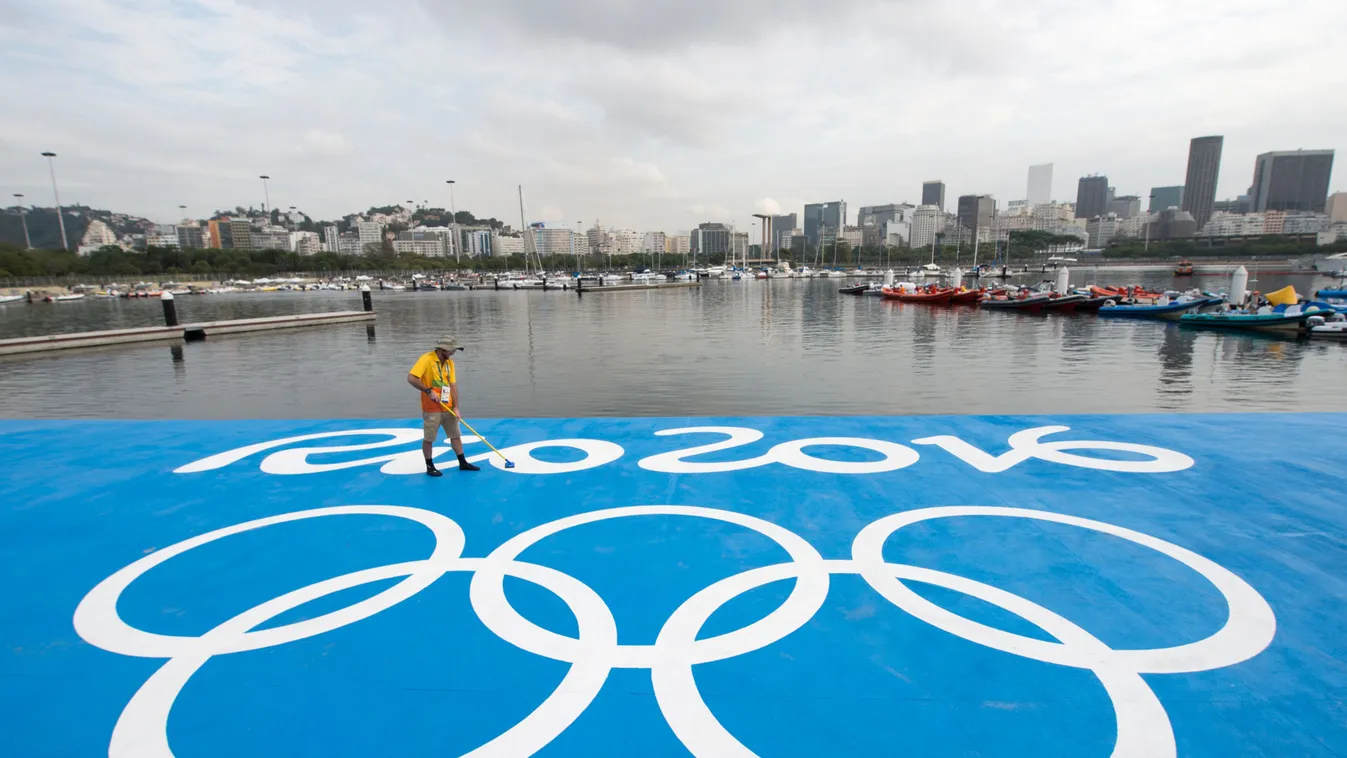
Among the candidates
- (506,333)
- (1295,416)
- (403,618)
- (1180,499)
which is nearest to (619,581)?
(403,618)

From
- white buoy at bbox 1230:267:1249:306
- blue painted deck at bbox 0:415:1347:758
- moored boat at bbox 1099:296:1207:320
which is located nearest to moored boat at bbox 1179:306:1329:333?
white buoy at bbox 1230:267:1249:306

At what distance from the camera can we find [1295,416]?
9688mm

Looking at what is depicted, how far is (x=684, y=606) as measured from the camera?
4.50 metres

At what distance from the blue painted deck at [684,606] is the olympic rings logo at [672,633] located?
0.07 ft

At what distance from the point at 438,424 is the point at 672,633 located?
4.22 m

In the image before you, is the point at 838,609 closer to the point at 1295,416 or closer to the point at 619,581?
the point at 619,581

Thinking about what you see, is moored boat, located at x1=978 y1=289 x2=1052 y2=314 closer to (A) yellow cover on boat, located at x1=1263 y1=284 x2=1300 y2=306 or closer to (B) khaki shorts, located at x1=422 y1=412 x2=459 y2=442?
(A) yellow cover on boat, located at x1=1263 y1=284 x2=1300 y2=306

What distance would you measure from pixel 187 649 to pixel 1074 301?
44.7 metres

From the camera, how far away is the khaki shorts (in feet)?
23.3

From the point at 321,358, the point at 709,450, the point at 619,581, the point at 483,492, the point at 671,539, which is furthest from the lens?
the point at 321,358

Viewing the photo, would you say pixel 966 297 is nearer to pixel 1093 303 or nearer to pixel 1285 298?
pixel 1093 303

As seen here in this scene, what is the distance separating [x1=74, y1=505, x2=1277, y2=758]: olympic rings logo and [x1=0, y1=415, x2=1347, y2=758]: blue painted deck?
21 millimetres

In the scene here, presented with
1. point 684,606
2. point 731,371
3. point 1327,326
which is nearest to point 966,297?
point 1327,326

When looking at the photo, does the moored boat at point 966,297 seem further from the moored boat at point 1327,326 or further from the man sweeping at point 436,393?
the man sweeping at point 436,393
